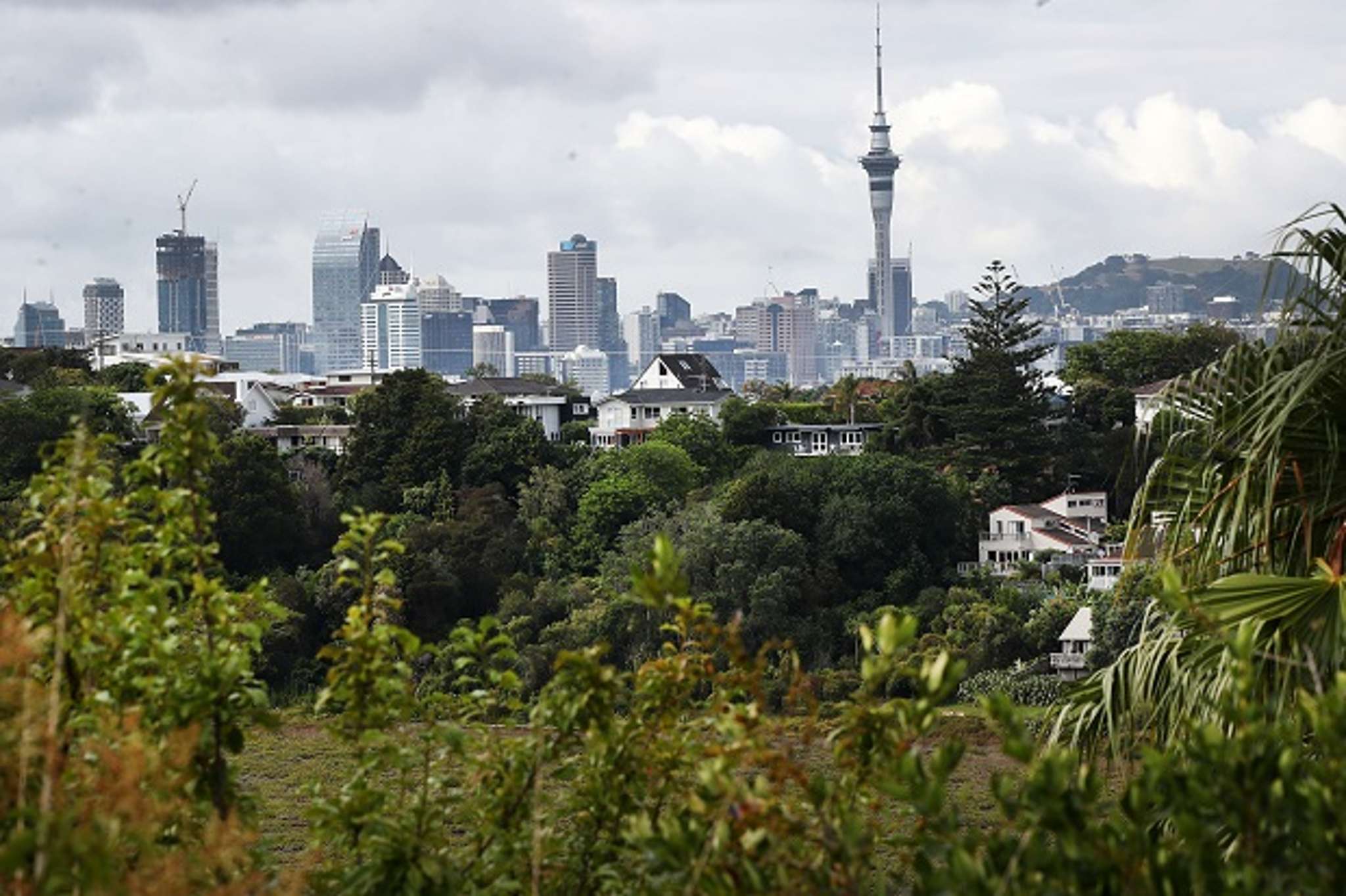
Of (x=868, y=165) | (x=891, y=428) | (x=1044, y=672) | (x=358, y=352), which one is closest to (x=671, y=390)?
(x=891, y=428)

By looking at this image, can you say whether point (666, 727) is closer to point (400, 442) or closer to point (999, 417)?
point (400, 442)

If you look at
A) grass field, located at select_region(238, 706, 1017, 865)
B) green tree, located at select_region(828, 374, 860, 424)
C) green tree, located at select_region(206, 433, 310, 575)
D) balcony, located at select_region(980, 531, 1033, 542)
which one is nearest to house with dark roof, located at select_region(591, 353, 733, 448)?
green tree, located at select_region(828, 374, 860, 424)

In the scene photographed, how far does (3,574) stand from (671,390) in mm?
30226

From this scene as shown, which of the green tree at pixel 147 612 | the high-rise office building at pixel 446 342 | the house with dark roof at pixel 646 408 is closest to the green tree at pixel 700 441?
the house with dark roof at pixel 646 408

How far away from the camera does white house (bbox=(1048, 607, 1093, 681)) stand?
19.7 m

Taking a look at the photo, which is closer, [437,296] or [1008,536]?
[1008,536]

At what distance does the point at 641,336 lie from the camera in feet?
450

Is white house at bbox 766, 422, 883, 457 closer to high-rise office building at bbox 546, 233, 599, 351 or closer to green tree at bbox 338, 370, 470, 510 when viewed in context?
green tree at bbox 338, 370, 470, 510

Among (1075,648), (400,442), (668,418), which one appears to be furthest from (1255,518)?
(668,418)

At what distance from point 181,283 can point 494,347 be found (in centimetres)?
2344

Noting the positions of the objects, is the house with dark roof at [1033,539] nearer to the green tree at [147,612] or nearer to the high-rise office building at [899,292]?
the green tree at [147,612]

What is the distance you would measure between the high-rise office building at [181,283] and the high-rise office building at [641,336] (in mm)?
36870

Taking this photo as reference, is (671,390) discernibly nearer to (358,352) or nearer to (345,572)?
(345,572)

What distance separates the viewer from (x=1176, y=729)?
438cm
